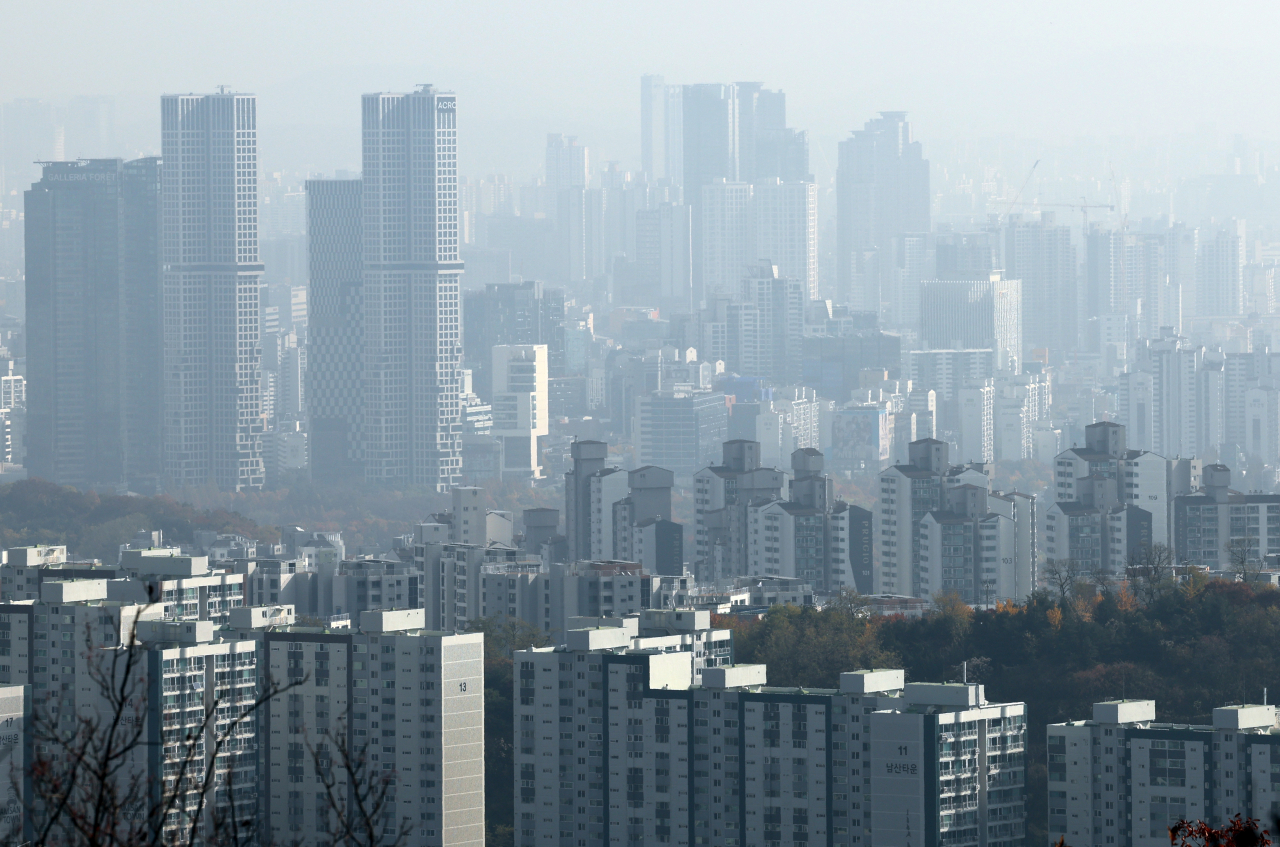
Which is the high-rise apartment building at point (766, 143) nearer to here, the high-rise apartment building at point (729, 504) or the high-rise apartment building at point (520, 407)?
the high-rise apartment building at point (520, 407)

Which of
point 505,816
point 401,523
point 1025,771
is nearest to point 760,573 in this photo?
point 505,816

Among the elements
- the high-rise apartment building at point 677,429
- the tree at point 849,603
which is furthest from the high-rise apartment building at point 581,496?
the high-rise apartment building at point 677,429

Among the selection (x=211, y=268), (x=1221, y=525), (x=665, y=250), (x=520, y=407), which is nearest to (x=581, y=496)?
(x=1221, y=525)

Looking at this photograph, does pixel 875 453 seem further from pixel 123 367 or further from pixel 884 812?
pixel 884 812

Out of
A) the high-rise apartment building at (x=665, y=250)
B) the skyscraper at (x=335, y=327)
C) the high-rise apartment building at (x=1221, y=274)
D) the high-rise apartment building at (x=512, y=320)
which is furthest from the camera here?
the high-rise apartment building at (x=665, y=250)

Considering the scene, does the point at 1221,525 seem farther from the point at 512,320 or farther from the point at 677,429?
the point at 512,320

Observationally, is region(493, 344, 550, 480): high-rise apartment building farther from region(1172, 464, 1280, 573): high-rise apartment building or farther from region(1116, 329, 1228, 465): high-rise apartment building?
region(1172, 464, 1280, 573): high-rise apartment building

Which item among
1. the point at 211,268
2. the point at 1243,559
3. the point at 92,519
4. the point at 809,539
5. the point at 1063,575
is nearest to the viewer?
the point at 1243,559
